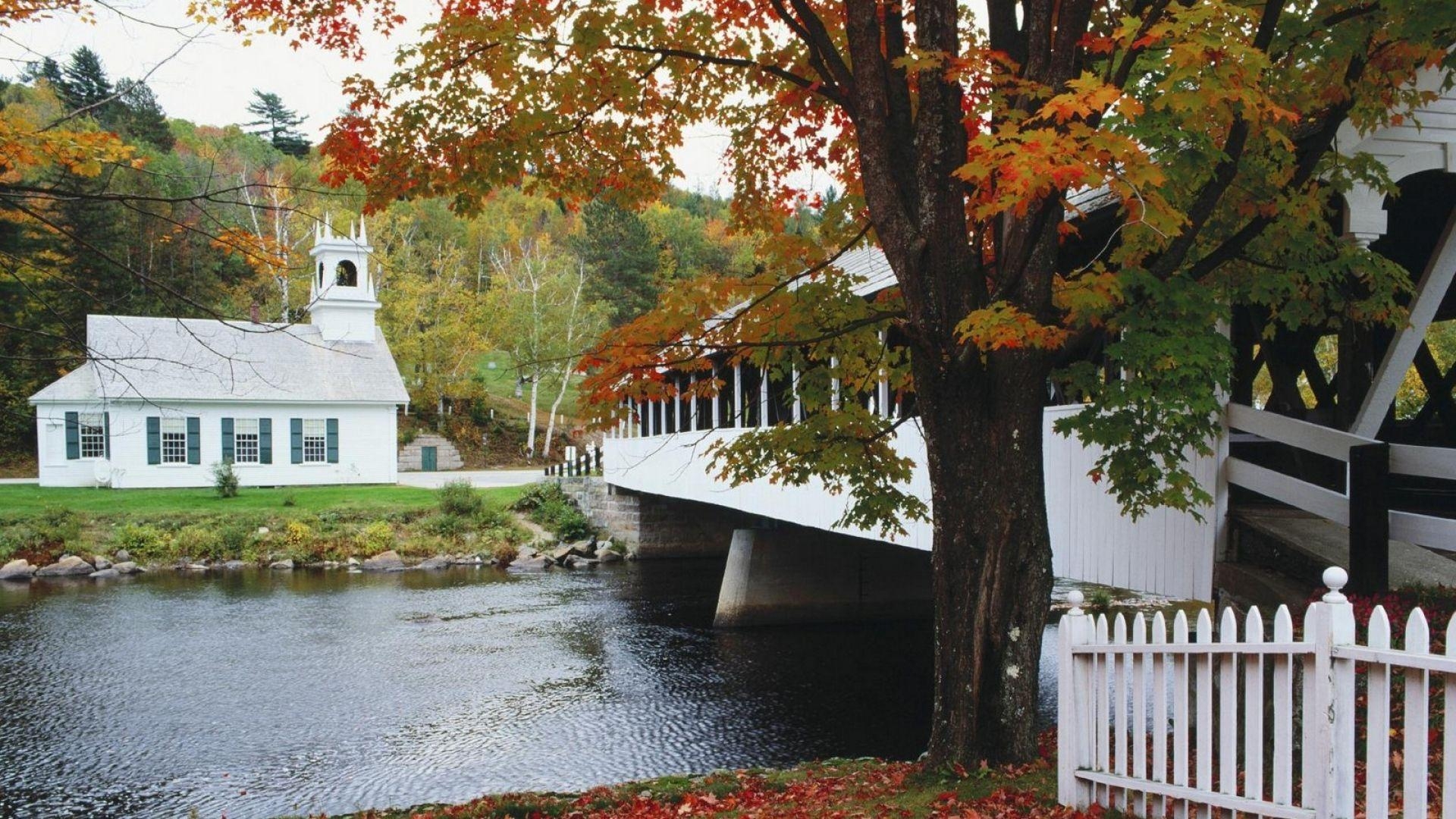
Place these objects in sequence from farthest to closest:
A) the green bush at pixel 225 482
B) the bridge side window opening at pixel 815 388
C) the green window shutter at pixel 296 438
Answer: the green window shutter at pixel 296 438 → the green bush at pixel 225 482 → the bridge side window opening at pixel 815 388

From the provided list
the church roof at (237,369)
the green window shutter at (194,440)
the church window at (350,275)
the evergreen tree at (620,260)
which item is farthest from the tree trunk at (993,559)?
the evergreen tree at (620,260)

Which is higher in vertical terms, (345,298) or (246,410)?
(345,298)

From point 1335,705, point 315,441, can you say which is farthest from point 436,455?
point 1335,705

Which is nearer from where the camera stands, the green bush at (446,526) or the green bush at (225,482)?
the green bush at (446,526)

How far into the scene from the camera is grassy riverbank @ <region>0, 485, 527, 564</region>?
27391 mm

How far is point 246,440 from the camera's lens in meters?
36.2

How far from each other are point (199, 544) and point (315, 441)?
31.8ft

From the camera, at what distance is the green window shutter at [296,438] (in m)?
36.7

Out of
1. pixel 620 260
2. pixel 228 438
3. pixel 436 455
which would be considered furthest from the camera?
pixel 620 260

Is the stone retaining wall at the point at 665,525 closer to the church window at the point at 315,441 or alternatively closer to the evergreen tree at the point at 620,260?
the church window at the point at 315,441

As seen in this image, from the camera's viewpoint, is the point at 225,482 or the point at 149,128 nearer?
the point at 225,482

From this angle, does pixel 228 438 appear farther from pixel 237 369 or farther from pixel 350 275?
pixel 350 275

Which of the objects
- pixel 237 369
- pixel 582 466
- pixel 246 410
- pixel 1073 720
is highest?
pixel 237 369

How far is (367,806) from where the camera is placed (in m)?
10.4
